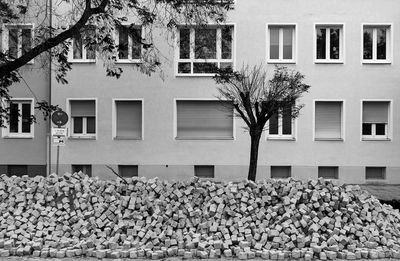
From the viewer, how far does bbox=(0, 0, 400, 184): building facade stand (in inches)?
790

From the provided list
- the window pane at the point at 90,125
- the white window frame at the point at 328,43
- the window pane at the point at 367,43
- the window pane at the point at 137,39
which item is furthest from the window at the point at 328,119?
the window pane at the point at 137,39

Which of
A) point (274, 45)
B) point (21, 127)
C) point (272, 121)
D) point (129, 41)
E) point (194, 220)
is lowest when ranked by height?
point (194, 220)

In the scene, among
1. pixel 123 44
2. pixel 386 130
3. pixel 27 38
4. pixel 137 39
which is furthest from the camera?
pixel 386 130

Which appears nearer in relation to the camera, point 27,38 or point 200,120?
point 27,38

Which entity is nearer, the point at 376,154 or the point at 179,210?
the point at 179,210

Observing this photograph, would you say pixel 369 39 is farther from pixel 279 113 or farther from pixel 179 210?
pixel 179 210

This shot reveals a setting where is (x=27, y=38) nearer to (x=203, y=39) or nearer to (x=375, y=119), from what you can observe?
(x=203, y=39)

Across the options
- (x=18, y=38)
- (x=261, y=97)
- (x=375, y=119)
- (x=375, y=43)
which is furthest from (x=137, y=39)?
(x=375, y=43)

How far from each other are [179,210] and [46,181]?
2.76m

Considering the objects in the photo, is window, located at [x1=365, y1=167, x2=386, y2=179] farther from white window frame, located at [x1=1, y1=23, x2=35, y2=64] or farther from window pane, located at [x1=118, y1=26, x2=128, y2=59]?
white window frame, located at [x1=1, y1=23, x2=35, y2=64]

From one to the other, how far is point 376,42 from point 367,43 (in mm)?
390

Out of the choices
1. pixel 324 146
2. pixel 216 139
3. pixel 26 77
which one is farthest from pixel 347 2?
pixel 26 77

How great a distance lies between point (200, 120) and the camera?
20.6 metres

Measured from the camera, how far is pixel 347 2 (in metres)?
20.3
